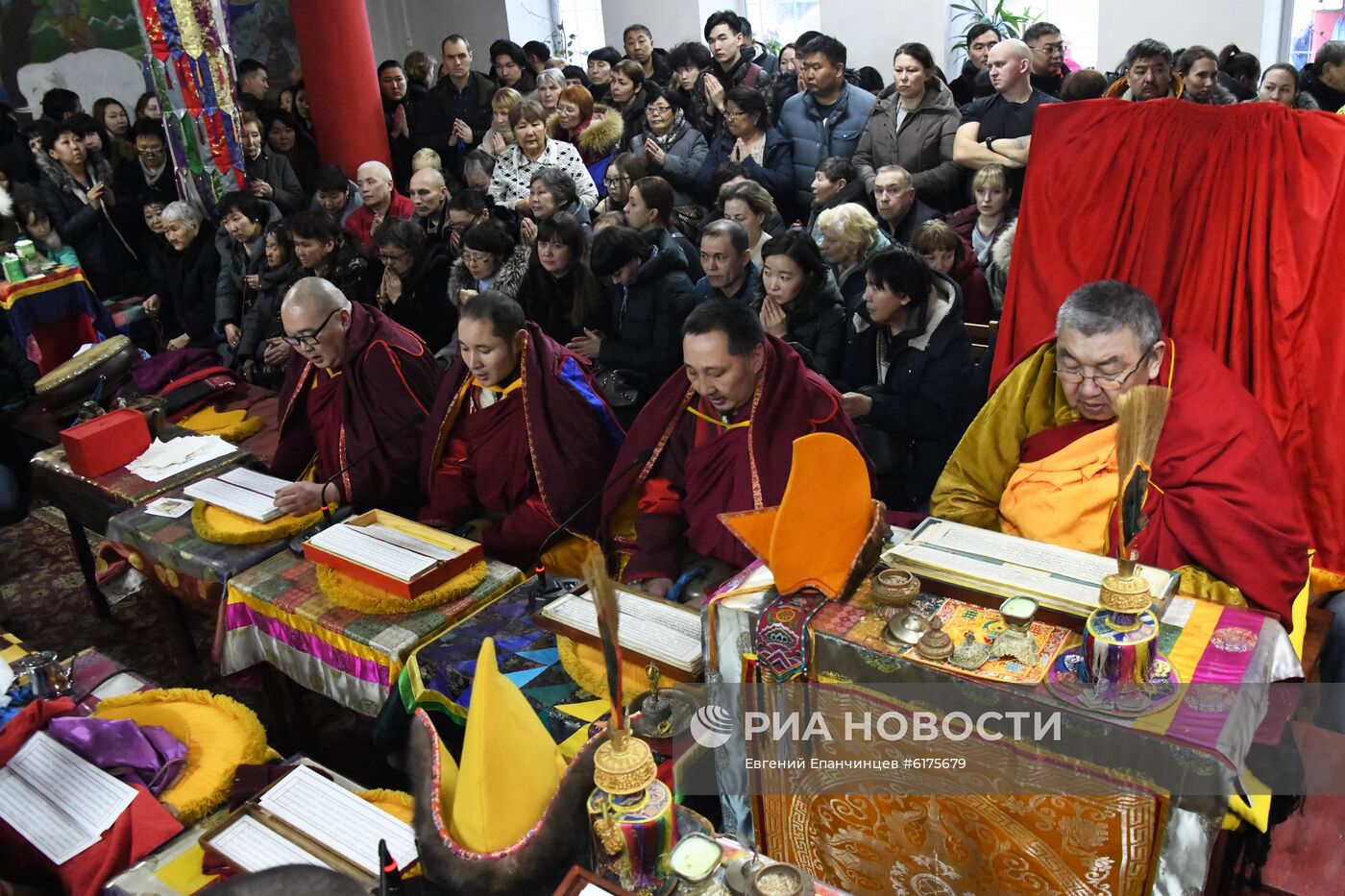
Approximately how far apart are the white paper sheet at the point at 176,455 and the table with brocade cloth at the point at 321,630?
0.97 m

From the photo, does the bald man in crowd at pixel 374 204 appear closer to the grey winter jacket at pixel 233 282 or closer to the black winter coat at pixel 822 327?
the grey winter jacket at pixel 233 282

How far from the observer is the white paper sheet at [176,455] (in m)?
Result: 4.00

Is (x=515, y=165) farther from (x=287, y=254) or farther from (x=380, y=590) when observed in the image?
(x=380, y=590)

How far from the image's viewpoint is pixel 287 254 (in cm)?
606

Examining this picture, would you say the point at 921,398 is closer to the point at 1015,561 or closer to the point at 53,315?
the point at 1015,561

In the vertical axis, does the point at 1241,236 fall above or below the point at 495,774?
above

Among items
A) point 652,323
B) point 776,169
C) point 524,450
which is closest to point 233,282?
point 652,323

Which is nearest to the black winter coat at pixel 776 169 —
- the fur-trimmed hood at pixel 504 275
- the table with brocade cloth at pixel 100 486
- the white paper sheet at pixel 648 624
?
the fur-trimmed hood at pixel 504 275

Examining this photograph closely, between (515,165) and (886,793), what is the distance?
545cm

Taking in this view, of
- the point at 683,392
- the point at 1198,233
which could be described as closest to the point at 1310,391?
the point at 1198,233

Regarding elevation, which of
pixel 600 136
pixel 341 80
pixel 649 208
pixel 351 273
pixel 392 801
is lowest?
pixel 392 801

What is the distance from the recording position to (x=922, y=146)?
5.69 meters

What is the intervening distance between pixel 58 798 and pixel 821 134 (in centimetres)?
526

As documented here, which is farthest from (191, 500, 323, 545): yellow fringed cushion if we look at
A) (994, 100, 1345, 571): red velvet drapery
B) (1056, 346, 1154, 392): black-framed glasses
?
(994, 100, 1345, 571): red velvet drapery
